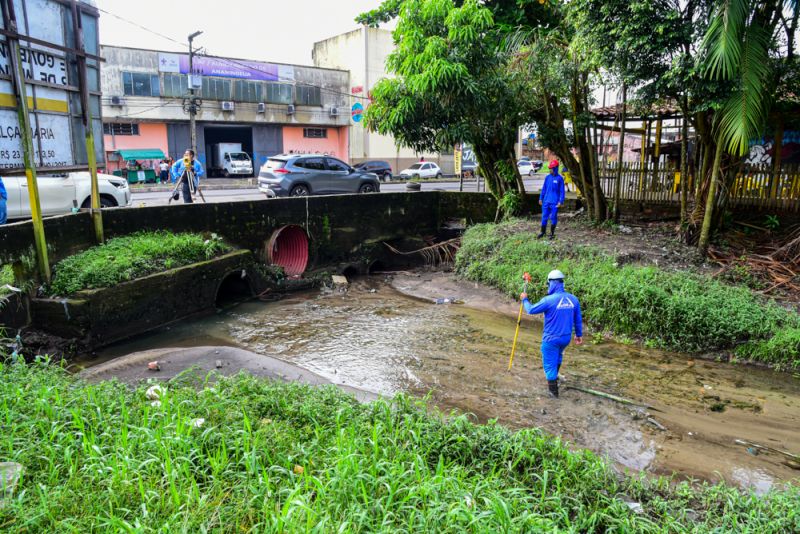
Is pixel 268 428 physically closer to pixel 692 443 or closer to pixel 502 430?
pixel 502 430

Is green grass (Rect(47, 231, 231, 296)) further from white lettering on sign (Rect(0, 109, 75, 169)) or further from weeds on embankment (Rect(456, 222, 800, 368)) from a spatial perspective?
weeds on embankment (Rect(456, 222, 800, 368))

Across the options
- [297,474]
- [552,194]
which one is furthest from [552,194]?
[297,474]

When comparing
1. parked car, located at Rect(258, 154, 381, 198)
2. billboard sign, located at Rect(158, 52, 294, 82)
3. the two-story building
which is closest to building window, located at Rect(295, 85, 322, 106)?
the two-story building

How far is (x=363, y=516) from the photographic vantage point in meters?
3.39

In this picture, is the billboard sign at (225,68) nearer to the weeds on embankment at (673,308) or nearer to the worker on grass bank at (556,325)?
the weeds on embankment at (673,308)

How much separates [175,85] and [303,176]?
21.2 m

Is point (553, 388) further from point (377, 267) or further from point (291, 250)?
point (377, 267)

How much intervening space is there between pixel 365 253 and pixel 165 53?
83.7ft

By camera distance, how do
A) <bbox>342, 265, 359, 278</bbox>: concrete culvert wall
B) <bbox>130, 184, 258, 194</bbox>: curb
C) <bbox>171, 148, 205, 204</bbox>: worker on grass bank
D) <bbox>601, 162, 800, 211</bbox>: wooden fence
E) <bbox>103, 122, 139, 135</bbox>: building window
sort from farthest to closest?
<bbox>103, 122, 139, 135</bbox>: building window < <bbox>130, 184, 258, 194</bbox>: curb < <bbox>342, 265, 359, 278</bbox>: concrete culvert wall < <bbox>171, 148, 205, 204</bbox>: worker on grass bank < <bbox>601, 162, 800, 211</bbox>: wooden fence

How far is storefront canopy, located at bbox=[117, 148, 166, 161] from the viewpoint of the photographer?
3375 cm

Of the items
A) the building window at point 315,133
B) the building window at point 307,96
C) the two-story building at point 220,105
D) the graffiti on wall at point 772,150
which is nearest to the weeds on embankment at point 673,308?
the graffiti on wall at point 772,150

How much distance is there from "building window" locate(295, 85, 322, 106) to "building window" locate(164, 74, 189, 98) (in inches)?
290

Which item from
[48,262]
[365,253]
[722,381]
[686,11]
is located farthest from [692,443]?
[365,253]

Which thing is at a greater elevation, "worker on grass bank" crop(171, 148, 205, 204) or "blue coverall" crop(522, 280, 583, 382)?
"worker on grass bank" crop(171, 148, 205, 204)
